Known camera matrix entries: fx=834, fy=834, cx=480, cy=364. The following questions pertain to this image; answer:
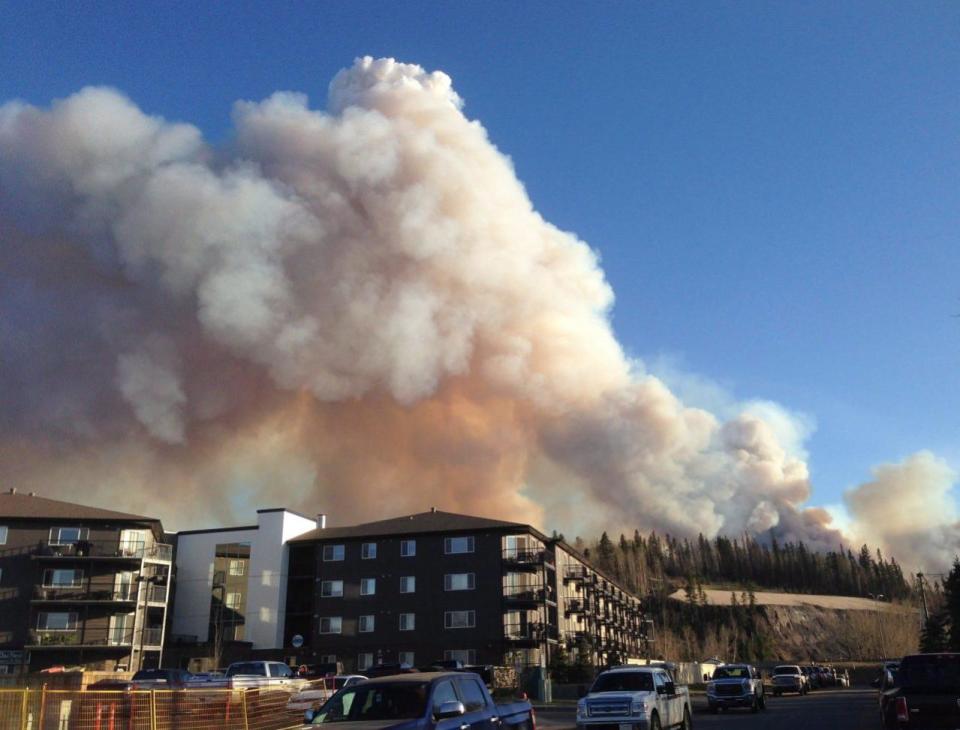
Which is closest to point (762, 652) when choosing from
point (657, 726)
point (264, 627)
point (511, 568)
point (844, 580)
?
point (511, 568)

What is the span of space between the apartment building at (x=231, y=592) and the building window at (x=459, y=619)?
14425 millimetres

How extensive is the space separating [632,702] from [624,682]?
1.33 meters

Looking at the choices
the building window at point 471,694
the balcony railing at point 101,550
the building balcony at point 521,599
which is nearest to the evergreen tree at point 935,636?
the building balcony at point 521,599

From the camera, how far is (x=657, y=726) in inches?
782

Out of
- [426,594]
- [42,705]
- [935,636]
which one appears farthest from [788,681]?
[42,705]

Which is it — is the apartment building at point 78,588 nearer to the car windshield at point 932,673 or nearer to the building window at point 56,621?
the building window at point 56,621

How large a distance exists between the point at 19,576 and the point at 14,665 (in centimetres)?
692

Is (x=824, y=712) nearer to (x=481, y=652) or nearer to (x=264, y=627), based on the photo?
(x=481, y=652)

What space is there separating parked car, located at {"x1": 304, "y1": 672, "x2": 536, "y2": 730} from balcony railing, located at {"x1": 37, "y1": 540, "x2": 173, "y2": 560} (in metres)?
59.8

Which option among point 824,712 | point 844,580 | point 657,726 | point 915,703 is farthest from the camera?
point 844,580

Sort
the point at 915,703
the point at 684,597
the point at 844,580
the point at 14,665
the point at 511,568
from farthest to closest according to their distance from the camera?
the point at 844,580, the point at 684,597, the point at 511,568, the point at 14,665, the point at 915,703

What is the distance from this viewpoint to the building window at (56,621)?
6275 centimetres

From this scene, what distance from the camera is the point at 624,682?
20.8m

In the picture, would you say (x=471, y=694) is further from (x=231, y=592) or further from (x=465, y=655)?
(x=231, y=592)
